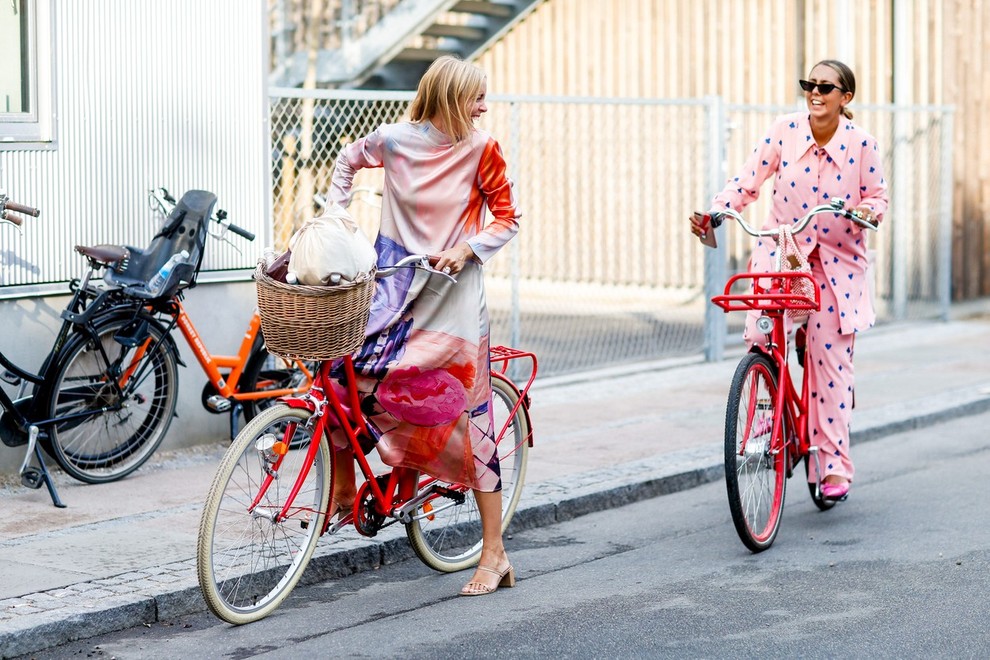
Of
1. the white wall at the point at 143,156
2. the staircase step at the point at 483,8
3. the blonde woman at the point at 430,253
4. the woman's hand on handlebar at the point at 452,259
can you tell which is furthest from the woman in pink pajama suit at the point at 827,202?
the staircase step at the point at 483,8

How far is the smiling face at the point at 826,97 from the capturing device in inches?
253

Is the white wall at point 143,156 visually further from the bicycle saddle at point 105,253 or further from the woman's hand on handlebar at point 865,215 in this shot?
the woman's hand on handlebar at point 865,215

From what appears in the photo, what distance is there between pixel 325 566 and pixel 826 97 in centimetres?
277

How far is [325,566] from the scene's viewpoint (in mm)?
5883

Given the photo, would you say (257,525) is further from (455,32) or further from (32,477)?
(455,32)

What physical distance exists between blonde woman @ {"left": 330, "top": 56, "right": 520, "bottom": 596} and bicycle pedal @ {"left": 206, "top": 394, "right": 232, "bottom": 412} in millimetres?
2424

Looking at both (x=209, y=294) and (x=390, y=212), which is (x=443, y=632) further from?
(x=209, y=294)

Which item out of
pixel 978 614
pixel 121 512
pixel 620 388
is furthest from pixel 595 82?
pixel 978 614

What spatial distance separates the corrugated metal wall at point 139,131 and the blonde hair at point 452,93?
2.80 meters

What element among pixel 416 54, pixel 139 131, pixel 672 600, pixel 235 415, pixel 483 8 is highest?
pixel 483 8

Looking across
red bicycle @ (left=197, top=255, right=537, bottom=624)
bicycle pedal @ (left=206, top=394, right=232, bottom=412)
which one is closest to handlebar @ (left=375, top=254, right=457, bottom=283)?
red bicycle @ (left=197, top=255, right=537, bottom=624)

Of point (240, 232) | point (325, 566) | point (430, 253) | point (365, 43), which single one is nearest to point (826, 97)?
point (430, 253)

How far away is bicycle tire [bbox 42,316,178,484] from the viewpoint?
7082 millimetres

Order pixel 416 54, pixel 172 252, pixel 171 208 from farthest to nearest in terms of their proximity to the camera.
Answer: pixel 416 54 → pixel 171 208 → pixel 172 252
